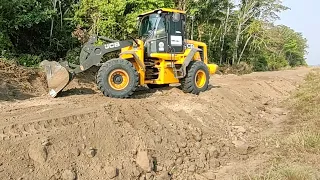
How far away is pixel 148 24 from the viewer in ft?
36.1

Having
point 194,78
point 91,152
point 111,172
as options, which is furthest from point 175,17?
point 111,172

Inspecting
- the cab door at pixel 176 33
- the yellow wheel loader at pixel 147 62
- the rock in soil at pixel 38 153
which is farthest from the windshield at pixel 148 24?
the rock in soil at pixel 38 153

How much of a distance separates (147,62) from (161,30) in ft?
3.29

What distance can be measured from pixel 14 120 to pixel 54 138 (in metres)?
1.03

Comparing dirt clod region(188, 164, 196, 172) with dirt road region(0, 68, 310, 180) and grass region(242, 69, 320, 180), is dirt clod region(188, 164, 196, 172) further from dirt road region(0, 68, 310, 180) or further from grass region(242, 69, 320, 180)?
grass region(242, 69, 320, 180)

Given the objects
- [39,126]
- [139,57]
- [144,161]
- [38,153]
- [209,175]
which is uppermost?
[139,57]

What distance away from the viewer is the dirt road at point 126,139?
580 cm

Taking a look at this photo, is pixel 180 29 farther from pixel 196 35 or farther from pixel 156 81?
pixel 196 35

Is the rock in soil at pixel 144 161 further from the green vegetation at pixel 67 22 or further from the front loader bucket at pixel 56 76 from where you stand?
the green vegetation at pixel 67 22

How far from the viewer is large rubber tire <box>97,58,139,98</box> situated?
9430 mm

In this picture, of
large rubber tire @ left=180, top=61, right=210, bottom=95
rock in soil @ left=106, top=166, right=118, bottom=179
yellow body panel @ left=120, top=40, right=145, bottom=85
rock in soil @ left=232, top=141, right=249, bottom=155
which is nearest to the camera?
rock in soil @ left=106, top=166, right=118, bottom=179

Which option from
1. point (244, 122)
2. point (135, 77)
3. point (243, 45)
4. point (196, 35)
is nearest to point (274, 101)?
point (244, 122)

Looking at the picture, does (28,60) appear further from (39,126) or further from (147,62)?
(39,126)

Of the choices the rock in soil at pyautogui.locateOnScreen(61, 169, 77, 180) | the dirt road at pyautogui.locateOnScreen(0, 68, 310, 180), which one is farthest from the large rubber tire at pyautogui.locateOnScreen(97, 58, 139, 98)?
the rock in soil at pyautogui.locateOnScreen(61, 169, 77, 180)
